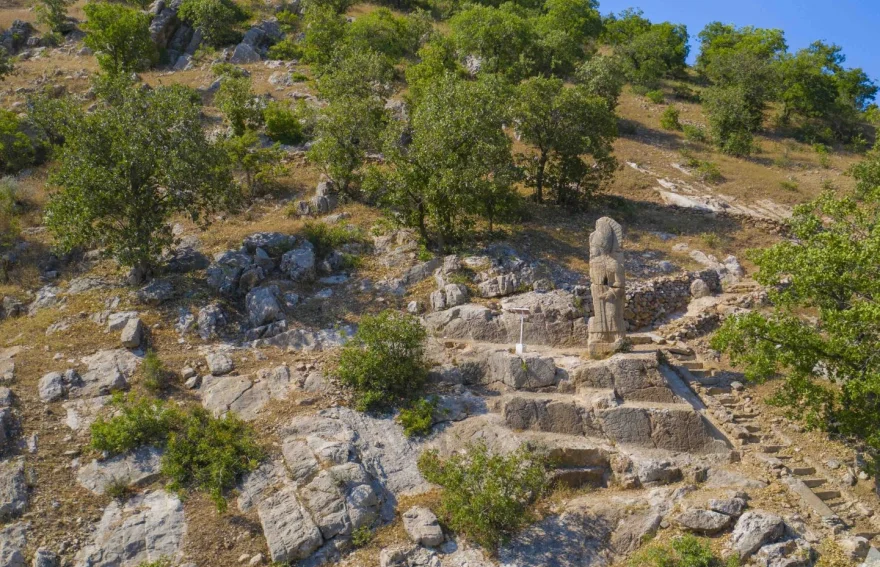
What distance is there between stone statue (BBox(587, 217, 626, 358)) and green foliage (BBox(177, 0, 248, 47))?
32.5 metres

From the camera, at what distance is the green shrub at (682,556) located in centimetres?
1088

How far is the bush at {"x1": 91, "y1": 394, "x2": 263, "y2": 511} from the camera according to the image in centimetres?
1297

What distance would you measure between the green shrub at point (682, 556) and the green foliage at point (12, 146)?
25571 millimetres

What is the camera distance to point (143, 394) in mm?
15016

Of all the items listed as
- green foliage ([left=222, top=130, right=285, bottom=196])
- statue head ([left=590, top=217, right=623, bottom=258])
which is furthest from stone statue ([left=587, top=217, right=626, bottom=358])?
green foliage ([left=222, top=130, right=285, bottom=196])

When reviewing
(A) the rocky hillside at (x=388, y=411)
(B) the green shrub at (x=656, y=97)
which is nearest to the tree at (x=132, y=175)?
(A) the rocky hillside at (x=388, y=411)

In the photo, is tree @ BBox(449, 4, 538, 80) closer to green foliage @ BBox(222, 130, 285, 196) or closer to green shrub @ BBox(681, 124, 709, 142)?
green shrub @ BBox(681, 124, 709, 142)

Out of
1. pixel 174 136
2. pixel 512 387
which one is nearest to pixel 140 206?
pixel 174 136

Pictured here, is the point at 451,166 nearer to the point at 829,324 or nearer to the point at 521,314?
the point at 521,314

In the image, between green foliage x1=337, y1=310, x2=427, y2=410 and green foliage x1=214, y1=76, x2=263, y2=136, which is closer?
green foliage x1=337, y1=310, x2=427, y2=410

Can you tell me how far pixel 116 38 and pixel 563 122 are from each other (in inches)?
925

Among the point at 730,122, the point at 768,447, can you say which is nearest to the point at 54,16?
the point at 730,122

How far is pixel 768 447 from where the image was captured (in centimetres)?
1374

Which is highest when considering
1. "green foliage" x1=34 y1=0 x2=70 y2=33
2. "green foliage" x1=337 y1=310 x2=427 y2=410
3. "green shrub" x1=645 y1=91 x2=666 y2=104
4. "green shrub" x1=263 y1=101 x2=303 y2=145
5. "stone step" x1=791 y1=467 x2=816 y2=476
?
"green foliage" x1=34 y1=0 x2=70 y2=33
